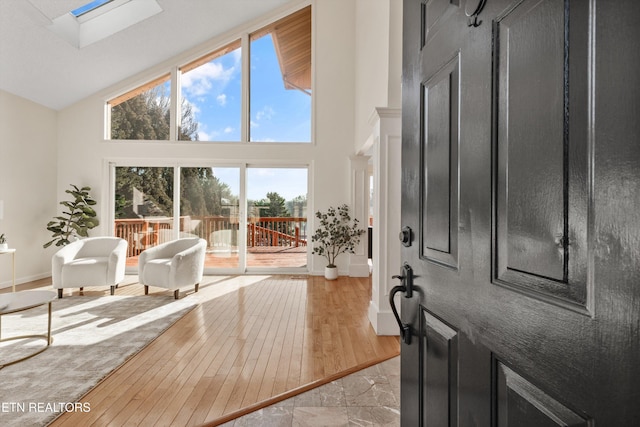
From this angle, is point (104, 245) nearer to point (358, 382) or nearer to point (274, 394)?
point (274, 394)

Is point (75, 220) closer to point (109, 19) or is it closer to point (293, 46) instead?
point (109, 19)

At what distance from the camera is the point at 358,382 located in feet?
7.47

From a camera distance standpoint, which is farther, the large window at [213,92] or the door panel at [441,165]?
the large window at [213,92]

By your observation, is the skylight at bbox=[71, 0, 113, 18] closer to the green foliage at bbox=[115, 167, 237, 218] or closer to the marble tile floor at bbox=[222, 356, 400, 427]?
the green foliage at bbox=[115, 167, 237, 218]

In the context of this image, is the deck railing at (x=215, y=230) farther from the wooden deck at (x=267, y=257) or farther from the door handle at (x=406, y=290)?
the door handle at (x=406, y=290)

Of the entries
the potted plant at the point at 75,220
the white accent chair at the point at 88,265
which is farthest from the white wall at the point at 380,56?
the potted plant at the point at 75,220

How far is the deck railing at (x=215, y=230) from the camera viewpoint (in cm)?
599

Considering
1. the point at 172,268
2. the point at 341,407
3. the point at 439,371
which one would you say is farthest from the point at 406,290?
the point at 172,268

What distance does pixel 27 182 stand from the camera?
5207mm

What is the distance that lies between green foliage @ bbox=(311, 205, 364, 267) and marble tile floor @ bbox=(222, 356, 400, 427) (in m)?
3.37

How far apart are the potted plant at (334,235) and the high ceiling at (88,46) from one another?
12.3 ft

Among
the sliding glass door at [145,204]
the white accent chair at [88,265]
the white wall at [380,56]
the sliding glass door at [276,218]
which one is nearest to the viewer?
the white wall at [380,56]

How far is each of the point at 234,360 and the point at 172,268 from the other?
2127 mm

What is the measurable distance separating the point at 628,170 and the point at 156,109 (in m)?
6.91
